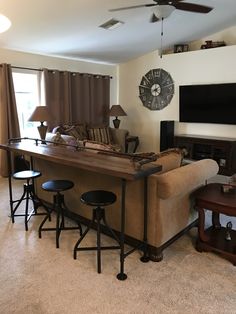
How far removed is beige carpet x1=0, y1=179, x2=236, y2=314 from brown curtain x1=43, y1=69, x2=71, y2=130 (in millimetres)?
3403

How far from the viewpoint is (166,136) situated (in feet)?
19.0

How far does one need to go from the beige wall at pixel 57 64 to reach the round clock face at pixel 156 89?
2.91 feet

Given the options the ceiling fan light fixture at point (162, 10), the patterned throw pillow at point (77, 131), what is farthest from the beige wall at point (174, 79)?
the ceiling fan light fixture at point (162, 10)

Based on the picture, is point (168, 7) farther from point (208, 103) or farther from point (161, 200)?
point (208, 103)

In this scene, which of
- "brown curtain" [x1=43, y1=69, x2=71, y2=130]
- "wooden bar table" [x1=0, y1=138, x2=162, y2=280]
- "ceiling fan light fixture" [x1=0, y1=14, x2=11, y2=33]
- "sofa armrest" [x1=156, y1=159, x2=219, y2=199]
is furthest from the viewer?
"brown curtain" [x1=43, y1=69, x2=71, y2=130]

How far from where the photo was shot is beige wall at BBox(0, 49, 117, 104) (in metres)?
4.99

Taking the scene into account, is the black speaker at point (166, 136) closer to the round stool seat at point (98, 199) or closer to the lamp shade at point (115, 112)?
the lamp shade at point (115, 112)

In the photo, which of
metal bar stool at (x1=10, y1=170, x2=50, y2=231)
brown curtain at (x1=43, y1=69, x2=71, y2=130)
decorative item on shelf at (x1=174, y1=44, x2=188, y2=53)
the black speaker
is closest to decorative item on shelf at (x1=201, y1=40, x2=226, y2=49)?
decorative item on shelf at (x1=174, y1=44, x2=188, y2=53)

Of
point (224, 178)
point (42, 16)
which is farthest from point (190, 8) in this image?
point (224, 178)

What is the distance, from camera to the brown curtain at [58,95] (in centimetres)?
546

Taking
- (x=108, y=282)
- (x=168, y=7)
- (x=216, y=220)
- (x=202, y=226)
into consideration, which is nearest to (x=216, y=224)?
(x=216, y=220)

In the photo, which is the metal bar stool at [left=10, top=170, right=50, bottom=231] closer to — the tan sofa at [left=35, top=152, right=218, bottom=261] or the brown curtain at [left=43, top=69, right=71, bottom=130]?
the tan sofa at [left=35, top=152, right=218, bottom=261]

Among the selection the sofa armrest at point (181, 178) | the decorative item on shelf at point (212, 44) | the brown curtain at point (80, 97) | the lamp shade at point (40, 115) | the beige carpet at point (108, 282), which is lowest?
the beige carpet at point (108, 282)

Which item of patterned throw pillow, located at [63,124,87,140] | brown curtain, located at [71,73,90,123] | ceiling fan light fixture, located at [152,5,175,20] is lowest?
patterned throw pillow, located at [63,124,87,140]
